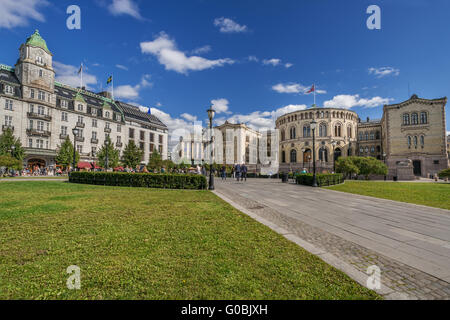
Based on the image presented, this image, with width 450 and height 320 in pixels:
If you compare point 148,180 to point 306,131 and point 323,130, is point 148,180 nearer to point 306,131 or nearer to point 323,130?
point 306,131

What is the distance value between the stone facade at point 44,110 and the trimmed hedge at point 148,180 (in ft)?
91.6

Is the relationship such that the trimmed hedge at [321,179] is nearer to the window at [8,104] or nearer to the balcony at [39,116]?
the balcony at [39,116]

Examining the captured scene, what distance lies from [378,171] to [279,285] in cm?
3969

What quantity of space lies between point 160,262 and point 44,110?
156 ft

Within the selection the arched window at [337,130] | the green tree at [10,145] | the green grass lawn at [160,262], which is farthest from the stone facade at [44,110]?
the arched window at [337,130]

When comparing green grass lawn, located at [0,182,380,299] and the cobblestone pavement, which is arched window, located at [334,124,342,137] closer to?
the cobblestone pavement

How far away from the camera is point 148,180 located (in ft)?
48.5

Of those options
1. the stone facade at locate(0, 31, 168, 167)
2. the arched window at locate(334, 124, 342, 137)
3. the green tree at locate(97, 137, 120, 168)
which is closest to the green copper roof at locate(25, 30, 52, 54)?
the stone facade at locate(0, 31, 168, 167)


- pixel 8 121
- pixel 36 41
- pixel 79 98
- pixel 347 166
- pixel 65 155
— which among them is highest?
pixel 36 41

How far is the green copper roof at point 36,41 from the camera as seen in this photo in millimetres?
34162

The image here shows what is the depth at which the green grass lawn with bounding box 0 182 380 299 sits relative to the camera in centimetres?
236

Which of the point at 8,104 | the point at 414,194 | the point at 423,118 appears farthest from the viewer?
the point at 423,118

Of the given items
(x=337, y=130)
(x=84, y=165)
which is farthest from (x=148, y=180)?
(x=337, y=130)
